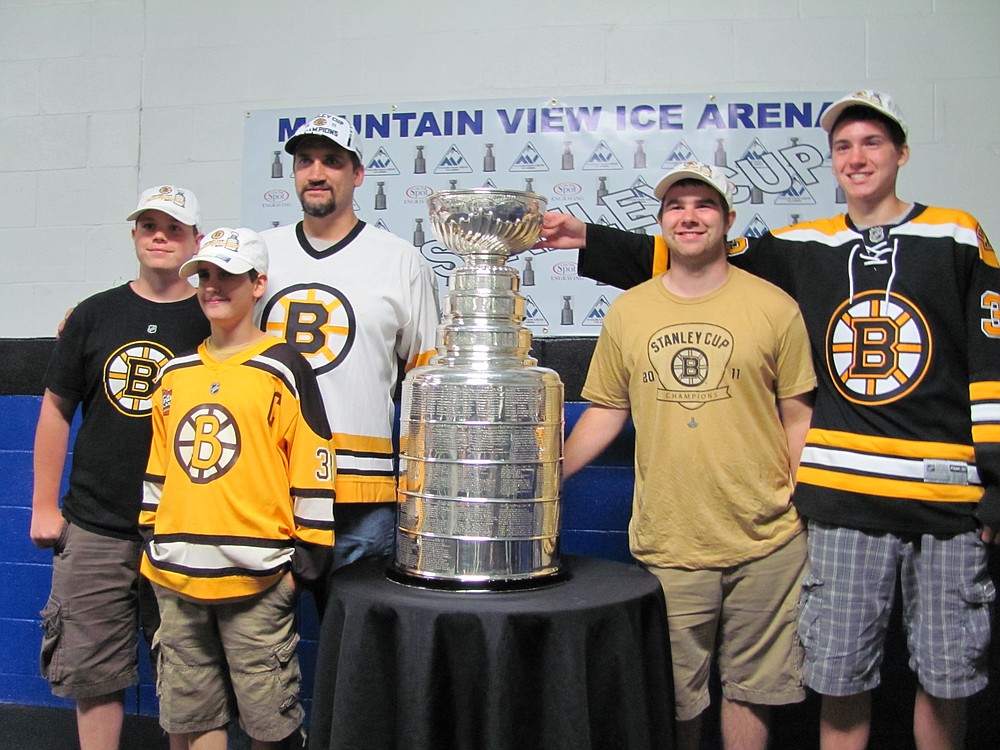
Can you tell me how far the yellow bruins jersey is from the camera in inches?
62.1

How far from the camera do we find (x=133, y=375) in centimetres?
186

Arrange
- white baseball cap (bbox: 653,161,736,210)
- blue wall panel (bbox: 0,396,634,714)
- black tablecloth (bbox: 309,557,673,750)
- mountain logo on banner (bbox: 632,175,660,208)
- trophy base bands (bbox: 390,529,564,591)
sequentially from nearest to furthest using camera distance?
1. black tablecloth (bbox: 309,557,673,750)
2. trophy base bands (bbox: 390,529,564,591)
3. white baseball cap (bbox: 653,161,736,210)
4. blue wall panel (bbox: 0,396,634,714)
5. mountain logo on banner (bbox: 632,175,660,208)

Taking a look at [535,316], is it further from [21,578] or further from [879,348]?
[21,578]

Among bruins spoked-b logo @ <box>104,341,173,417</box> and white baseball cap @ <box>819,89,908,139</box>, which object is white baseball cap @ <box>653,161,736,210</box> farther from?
bruins spoked-b logo @ <box>104,341,173,417</box>

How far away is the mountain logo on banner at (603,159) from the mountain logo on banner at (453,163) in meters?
0.42

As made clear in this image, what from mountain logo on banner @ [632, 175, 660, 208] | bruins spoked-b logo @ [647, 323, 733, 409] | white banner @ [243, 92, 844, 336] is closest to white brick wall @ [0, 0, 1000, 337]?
white banner @ [243, 92, 844, 336]

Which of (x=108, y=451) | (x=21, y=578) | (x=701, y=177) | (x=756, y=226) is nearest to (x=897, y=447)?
(x=701, y=177)

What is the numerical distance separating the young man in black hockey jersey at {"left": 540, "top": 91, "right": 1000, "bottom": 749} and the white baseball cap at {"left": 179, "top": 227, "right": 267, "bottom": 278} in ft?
3.69

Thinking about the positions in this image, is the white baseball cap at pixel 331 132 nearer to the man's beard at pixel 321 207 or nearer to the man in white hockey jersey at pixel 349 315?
the man in white hockey jersey at pixel 349 315

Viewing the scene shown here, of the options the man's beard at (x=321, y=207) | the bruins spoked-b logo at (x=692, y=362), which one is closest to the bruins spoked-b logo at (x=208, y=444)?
the man's beard at (x=321, y=207)

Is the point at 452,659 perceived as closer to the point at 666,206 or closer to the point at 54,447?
the point at 666,206

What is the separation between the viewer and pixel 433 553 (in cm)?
140

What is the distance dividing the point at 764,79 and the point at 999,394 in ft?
5.25

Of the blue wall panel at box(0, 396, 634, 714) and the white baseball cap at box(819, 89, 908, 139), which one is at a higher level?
the white baseball cap at box(819, 89, 908, 139)
